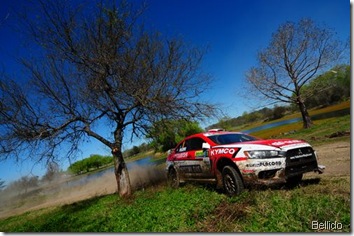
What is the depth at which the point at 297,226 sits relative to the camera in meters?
4.60

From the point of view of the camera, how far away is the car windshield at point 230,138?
8.31 m

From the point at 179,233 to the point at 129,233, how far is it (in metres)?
1.33

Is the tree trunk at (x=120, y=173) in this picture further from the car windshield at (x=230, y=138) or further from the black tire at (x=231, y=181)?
the black tire at (x=231, y=181)

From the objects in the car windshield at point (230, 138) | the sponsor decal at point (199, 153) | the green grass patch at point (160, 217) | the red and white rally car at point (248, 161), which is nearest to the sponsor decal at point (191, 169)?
the red and white rally car at point (248, 161)

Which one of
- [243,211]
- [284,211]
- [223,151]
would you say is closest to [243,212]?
[243,211]

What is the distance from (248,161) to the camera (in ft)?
21.8

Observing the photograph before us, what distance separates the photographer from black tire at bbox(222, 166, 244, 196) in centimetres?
681

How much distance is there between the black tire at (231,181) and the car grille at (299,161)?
3.55 feet

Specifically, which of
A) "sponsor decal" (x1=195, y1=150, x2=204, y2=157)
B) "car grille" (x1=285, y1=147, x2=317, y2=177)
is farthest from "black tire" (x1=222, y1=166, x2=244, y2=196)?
"sponsor decal" (x1=195, y1=150, x2=204, y2=157)

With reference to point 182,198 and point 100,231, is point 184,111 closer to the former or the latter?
point 182,198

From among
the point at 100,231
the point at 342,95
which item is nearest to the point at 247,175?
the point at 100,231

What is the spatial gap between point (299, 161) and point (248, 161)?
1139 millimetres

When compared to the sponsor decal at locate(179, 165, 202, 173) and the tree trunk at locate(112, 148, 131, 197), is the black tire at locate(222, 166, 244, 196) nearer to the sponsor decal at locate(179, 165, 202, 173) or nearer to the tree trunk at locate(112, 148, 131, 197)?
the sponsor decal at locate(179, 165, 202, 173)

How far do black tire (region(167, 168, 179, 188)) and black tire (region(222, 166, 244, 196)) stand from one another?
120 inches
